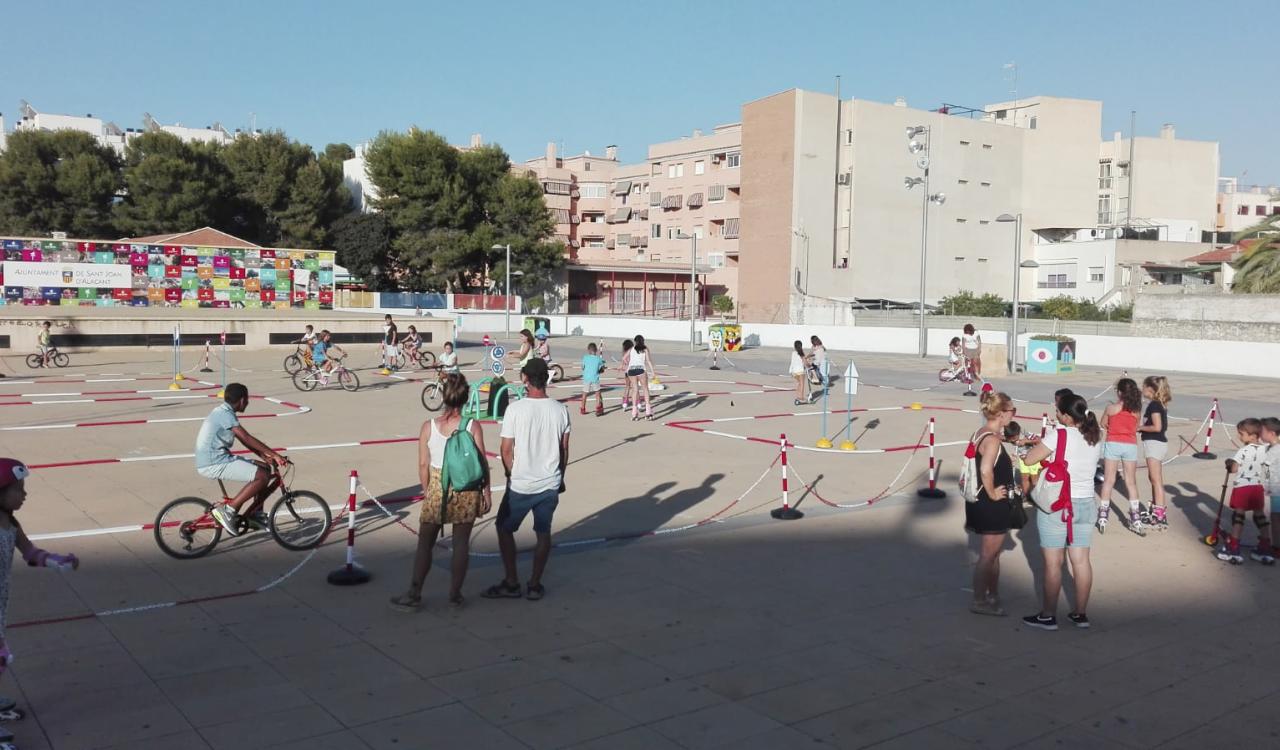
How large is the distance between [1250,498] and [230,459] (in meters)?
9.31

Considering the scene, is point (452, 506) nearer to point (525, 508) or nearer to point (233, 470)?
point (525, 508)

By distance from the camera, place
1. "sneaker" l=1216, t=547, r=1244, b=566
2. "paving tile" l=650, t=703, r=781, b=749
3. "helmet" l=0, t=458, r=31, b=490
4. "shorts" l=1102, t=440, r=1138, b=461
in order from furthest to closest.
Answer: "shorts" l=1102, t=440, r=1138, b=461 → "sneaker" l=1216, t=547, r=1244, b=566 → "paving tile" l=650, t=703, r=781, b=749 → "helmet" l=0, t=458, r=31, b=490

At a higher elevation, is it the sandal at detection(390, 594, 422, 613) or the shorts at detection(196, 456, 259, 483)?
the shorts at detection(196, 456, 259, 483)

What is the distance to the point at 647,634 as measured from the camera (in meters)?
7.24

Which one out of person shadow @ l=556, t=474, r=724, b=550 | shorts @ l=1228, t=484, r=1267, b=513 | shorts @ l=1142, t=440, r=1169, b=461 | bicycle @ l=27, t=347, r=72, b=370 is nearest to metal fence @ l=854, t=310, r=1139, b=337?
shorts @ l=1142, t=440, r=1169, b=461

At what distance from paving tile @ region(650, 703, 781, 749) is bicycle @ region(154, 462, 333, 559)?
4.99 metres

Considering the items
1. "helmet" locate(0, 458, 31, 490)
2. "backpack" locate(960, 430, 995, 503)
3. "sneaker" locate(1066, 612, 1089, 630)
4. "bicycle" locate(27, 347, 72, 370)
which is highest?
"helmet" locate(0, 458, 31, 490)

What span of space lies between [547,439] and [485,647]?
64.5 inches

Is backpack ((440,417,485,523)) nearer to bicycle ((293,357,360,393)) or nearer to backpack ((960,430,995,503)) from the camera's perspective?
backpack ((960,430,995,503))

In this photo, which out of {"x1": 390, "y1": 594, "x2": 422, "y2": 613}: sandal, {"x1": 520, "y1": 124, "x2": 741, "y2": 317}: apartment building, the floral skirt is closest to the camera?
the floral skirt

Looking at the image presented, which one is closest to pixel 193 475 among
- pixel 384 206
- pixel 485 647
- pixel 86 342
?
pixel 485 647

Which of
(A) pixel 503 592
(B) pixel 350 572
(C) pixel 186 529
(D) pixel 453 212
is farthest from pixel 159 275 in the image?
(A) pixel 503 592

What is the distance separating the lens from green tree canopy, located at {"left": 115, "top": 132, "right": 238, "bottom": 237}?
68.3 meters

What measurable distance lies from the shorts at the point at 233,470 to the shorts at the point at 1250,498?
8.98 metres
